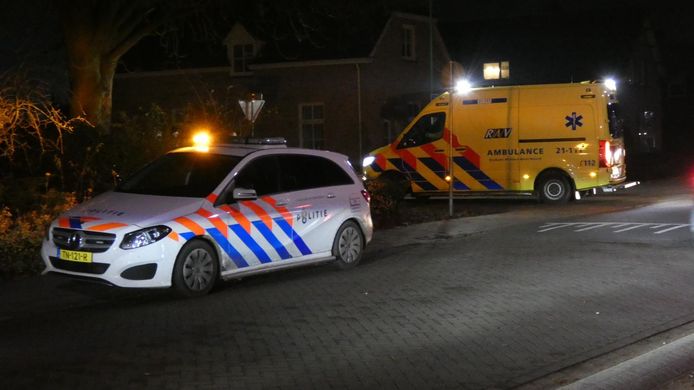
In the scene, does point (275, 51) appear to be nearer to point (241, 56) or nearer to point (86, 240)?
point (241, 56)

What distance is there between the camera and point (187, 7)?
17.3 m

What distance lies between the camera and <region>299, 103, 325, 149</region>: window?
3459 cm

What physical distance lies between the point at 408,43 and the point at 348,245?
2551 centimetres

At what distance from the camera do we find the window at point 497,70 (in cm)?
5003

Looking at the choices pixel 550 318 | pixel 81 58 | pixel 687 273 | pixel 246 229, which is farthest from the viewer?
pixel 81 58

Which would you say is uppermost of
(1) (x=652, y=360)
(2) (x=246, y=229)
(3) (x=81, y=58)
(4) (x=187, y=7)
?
(4) (x=187, y=7)

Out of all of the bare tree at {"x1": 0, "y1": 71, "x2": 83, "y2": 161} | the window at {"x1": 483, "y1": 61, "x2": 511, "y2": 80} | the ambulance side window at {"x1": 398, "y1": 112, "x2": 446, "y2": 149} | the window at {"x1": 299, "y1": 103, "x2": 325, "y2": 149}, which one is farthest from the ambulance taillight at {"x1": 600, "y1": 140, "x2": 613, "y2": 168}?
the window at {"x1": 483, "y1": 61, "x2": 511, "y2": 80}

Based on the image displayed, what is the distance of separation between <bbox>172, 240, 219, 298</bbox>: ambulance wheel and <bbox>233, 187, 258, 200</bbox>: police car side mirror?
646mm

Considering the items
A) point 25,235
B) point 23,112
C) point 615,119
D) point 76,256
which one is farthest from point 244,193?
point 615,119

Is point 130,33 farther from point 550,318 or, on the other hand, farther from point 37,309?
point 550,318

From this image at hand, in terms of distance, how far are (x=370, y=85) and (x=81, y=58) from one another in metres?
18.2

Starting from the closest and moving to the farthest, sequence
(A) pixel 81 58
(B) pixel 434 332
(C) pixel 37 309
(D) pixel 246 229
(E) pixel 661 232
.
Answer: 1. (B) pixel 434 332
2. (C) pixel 37 309
3. (D) pixel 246 229
4. (E) pixel 661 232
5. (A) pixel 81 58

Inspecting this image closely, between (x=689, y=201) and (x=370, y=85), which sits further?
(x=370, y=85)

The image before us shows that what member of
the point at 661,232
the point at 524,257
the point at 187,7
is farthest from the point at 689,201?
the point at 187,7
